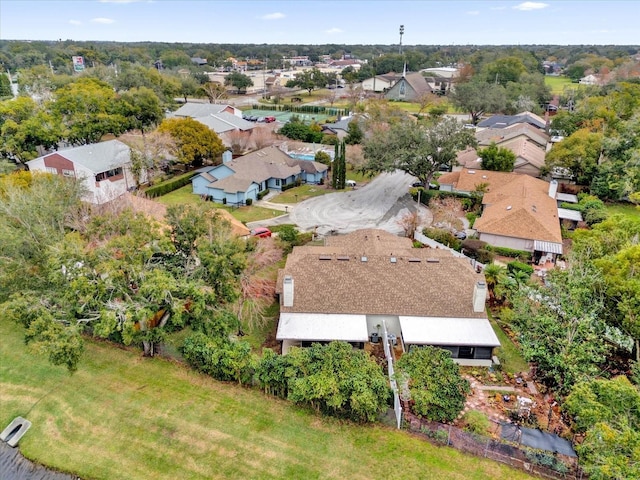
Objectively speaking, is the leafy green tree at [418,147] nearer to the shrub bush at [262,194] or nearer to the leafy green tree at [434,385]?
the shrub bush at [262,194]

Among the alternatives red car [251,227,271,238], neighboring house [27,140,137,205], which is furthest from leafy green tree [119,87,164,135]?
red car [251,227,271,238]

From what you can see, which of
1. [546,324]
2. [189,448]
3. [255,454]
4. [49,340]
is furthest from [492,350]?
[49,340]

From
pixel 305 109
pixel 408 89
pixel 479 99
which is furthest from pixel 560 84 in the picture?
pixel 305 109

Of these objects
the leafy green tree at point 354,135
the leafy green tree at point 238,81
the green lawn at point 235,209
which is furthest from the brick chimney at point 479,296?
the leafy green tree at point 238,81

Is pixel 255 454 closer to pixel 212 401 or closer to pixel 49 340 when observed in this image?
pixel 212 401

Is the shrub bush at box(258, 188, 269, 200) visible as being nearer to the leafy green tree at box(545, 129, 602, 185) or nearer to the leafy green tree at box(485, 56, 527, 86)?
the leafy green tree at box(545, 129, 602, 185)
